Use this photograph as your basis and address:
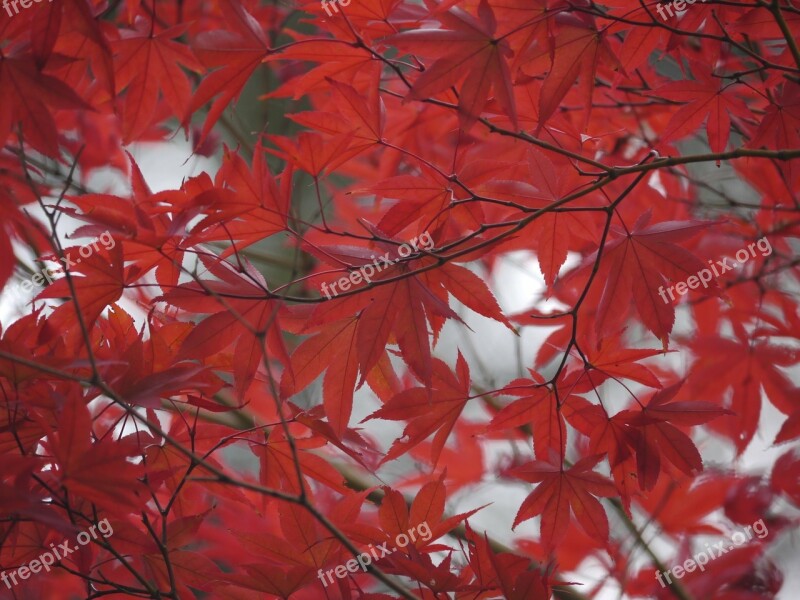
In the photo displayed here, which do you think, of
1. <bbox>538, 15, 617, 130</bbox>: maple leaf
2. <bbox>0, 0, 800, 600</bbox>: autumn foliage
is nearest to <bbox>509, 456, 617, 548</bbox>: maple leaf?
<bbox>0, 0, 800, 600</bbox>: autumn foliage

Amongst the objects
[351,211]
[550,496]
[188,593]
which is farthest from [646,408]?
[351,211]

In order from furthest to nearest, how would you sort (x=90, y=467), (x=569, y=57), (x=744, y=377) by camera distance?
(x=744, y=377) → (x=569, y=57) → (x=90, y=467)

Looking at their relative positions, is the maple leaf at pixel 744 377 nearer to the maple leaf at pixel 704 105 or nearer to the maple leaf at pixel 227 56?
the maple leaf at pixel 704 105

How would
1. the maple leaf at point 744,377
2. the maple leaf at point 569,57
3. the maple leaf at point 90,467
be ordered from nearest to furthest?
1. the maple leaf at point 90,467
2. the maple leaf at point 569,57
3. the maple leaf at point 744,377

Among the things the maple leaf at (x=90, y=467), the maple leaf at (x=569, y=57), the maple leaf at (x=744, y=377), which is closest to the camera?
the maple leaf at (x=90, y=467)

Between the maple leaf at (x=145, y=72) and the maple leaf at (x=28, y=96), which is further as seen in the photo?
the maple leaf at (x=145, y=72)

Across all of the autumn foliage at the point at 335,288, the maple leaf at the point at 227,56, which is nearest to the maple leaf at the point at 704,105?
the autumn foliage at the point at 335,288

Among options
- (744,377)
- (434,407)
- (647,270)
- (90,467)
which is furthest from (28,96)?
(744,377)

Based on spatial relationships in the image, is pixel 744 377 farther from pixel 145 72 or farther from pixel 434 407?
pixel 145 72

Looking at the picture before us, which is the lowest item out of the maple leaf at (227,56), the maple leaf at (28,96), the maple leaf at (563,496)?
the maple leaf at (563,496)

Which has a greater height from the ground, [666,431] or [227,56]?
[227,56]

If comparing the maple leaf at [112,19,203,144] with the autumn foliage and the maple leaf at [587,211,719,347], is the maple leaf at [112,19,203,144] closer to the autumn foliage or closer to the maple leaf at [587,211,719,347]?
the autumn foliage

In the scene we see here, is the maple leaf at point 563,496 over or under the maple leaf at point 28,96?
under

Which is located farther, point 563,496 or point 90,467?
point 563,496
